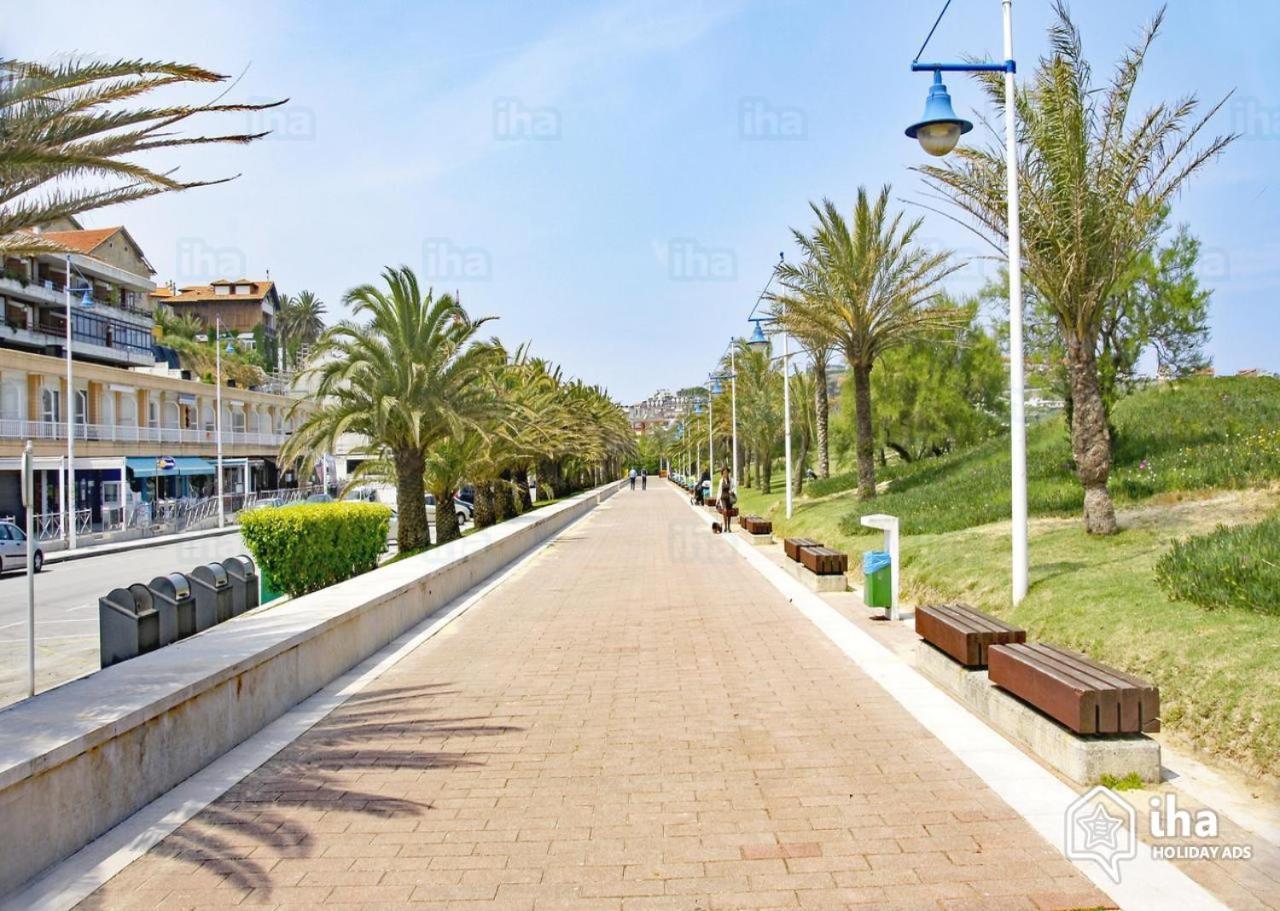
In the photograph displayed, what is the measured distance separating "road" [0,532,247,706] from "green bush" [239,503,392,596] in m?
2.63

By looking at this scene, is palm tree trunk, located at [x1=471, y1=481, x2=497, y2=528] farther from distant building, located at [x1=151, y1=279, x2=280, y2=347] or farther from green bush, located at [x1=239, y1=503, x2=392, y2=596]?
distant building, located at [x1=151, y1=279, x2=280, y2=347]

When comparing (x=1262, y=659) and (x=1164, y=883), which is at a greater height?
(x=1262, y=659)

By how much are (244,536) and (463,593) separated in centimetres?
401

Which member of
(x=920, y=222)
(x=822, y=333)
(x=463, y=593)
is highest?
(x=920, y=222)

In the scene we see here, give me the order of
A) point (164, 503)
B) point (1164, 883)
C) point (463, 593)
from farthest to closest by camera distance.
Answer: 1. point (164, 503)
2. point (463, 593)
3. point (1164, 883)

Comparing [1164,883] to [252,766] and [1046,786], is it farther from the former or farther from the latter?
[252,766]

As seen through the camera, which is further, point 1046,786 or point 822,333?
point 822,333

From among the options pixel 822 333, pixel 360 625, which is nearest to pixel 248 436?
pixel 822 333

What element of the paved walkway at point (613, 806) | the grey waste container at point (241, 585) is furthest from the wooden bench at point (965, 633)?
the grey waste container at point (241, 585)

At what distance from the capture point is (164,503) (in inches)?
1687

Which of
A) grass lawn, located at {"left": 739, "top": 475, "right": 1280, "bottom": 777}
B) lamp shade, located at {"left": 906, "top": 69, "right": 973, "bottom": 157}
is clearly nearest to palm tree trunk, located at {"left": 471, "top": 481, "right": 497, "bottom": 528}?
grass lawn, located at {"left": 739, "top": 475, "right": 1280, "bottom": 777}

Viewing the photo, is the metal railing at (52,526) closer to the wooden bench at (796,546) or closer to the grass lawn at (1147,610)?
the wooden bench at (796,546)

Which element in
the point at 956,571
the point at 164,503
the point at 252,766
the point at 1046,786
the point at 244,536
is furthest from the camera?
the point at 164,503

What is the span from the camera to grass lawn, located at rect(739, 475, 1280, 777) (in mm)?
6004
